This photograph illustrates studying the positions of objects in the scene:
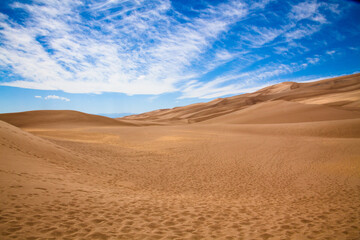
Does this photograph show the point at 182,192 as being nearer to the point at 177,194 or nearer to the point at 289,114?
the point at 177,194

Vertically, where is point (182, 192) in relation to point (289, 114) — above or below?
below

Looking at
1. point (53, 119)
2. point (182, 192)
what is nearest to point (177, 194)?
point (182, 192)

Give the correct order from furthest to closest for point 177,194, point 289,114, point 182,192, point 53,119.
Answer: point 289,114, point 53,119, point 182,192, point 177,194

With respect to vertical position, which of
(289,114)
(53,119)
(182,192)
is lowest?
(182,192)

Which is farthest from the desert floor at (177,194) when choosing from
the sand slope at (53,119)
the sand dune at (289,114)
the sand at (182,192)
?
the sand slope at (53,119)

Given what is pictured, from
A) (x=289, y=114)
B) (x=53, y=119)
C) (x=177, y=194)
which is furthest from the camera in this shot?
(x=289, y=114)

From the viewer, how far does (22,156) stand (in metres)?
7.57

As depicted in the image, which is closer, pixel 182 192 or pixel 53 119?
pixel 182 192

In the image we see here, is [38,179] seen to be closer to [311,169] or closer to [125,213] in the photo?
[125,213]

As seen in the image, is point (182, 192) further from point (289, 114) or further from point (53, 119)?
point (53, 119)

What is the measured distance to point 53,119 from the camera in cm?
3441

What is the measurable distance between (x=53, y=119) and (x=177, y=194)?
36.6 m

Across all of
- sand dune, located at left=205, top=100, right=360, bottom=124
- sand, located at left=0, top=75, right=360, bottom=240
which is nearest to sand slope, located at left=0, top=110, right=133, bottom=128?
sand, located at left=0, top=75, right=360, bottom=240

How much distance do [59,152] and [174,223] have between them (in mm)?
8808
